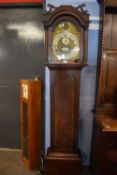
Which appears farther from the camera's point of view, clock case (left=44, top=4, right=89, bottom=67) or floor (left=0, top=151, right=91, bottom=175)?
floor (left=0, top=151, right=91, bottom=175)

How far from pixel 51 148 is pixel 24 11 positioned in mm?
1726

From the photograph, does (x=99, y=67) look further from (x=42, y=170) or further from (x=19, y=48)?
(x=42, y=170)

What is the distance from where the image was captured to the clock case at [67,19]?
192 cm

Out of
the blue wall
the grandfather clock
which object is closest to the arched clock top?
the grandfather clock

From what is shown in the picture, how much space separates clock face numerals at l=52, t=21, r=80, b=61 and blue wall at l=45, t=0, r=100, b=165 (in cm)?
19

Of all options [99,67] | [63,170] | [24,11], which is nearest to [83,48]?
[99,67]

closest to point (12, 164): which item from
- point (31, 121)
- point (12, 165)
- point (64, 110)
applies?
point (12, 165)

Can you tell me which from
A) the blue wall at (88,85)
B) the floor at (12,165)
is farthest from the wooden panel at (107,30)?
the floor at (12,165)

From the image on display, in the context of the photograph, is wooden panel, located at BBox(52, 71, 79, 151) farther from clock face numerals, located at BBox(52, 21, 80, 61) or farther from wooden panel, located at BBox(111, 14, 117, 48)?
wooden panel, located at BBox(111, 14, 117, 48)

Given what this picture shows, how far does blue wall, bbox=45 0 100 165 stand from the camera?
2.07 m

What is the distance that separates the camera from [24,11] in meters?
2.44

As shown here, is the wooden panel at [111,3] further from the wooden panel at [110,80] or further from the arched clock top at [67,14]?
the wooden panel at [110,80]

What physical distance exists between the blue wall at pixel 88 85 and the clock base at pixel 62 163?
0.87 feet

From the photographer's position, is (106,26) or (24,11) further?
(24,11)
